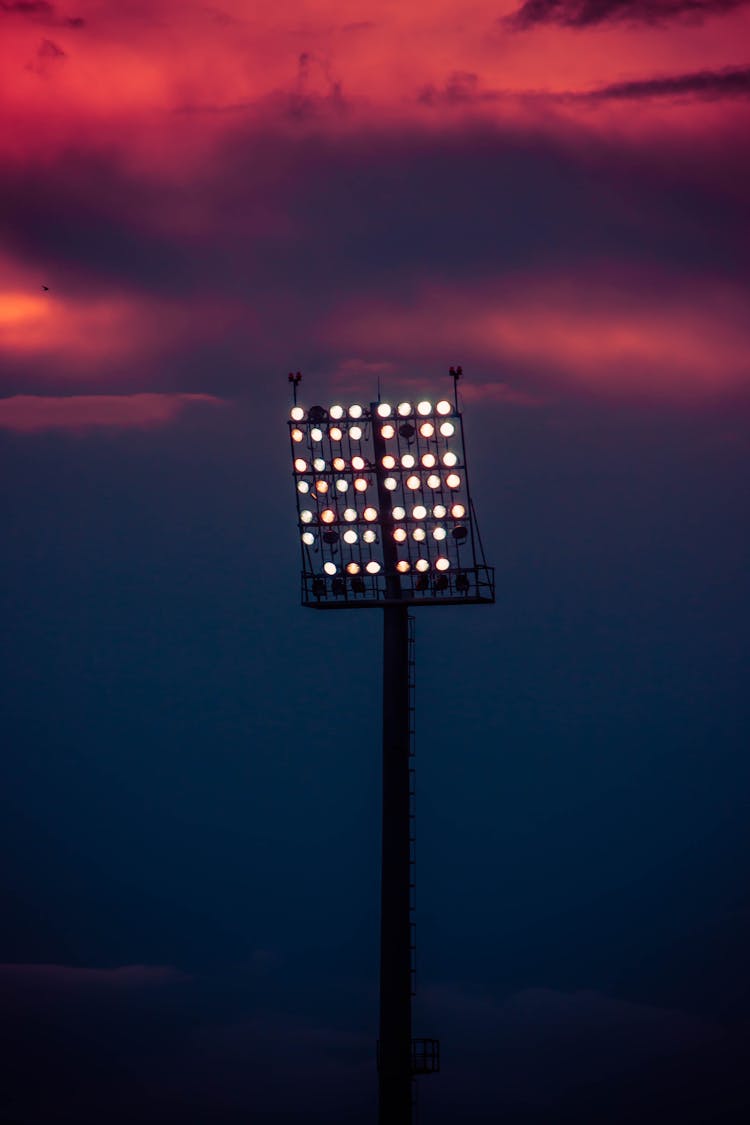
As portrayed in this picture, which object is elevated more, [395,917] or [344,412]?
[344,412]

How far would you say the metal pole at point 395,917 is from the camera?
39.8 metres

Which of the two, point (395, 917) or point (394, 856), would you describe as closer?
point (395, 917)

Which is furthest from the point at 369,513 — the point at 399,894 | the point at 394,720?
the point at 399,894

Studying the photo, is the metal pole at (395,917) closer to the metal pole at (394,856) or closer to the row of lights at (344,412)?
the metal pole at (394,856)

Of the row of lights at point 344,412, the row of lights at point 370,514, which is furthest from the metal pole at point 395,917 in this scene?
the row of lights at point 344,412

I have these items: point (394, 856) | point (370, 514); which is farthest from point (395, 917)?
point (370, 514)

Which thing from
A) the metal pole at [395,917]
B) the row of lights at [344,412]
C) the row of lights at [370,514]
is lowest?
the metal pole at [395,917]

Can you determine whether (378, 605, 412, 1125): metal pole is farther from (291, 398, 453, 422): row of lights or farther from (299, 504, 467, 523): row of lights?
(291, 398, 453, 422): row of lights

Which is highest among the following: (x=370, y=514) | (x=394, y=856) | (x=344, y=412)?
(x=344, y=412)

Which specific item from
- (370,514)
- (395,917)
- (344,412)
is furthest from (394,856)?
(344,412)

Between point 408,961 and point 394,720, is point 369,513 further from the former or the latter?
point 408,961

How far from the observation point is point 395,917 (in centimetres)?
3991

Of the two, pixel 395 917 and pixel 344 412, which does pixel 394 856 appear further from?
pixel 344 412

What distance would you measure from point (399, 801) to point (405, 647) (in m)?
3.42
